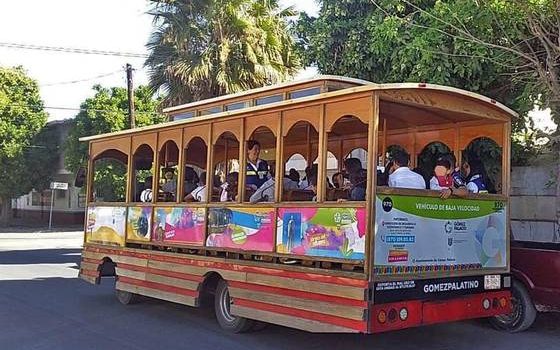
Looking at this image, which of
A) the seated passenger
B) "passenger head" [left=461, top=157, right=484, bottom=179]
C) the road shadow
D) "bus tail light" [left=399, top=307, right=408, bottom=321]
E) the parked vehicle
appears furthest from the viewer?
the road shadow

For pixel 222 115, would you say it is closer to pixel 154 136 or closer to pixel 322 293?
pixel 154 136

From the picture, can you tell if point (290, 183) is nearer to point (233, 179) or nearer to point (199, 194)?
point (233, 179)

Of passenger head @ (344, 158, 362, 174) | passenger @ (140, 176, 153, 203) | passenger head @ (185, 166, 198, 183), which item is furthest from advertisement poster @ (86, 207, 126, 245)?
passenger head @ (344, 158, 362, 174)

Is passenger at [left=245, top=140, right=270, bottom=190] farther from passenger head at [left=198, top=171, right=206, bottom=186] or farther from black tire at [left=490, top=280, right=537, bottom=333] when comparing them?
black tire at [left=490, top=280, right=537, bottom=333]

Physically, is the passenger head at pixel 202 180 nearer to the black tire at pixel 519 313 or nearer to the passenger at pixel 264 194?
the passenger at pixel 264 194

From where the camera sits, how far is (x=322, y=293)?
669 centimetres

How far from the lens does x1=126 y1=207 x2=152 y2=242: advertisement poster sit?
9758mm

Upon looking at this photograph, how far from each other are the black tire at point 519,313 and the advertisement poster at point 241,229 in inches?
134

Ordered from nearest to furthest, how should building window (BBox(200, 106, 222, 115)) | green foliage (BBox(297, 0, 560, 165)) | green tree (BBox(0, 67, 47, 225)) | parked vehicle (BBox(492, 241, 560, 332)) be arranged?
parked vehicle (BBox(492, 241, 560, 332)) → green foliage (BBox(297, 0, 560, 165)) → building window (BBox(200, 106, 222, 115)) → green tree (BBox(0, 67, 47, 225))

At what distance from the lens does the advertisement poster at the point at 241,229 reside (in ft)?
24.8

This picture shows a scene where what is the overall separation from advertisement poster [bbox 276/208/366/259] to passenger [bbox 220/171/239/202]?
1.33 metres

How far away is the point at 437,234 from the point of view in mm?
6949

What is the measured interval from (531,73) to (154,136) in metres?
6.05

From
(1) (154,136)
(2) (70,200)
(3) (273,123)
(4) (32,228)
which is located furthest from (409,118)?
(2) (70,200)
